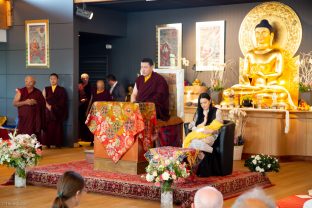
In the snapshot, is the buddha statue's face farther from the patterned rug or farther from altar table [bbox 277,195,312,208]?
altar table [bbox 277,195,312,208]

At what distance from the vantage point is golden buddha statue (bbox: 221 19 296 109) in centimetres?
951

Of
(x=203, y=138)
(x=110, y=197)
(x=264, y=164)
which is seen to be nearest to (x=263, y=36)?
(x=264, y=164)

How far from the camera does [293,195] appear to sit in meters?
6.09

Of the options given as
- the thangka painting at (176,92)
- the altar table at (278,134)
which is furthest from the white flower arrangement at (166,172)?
the altar table at (278,134)

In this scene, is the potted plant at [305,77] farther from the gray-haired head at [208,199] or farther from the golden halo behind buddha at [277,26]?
the gray-haired head at [208,199]

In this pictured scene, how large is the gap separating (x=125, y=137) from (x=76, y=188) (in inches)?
145

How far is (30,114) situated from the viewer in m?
9.05

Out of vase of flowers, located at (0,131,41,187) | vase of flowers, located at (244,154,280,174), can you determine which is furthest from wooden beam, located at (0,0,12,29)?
vase of flowers, located at (244,154,280,174)

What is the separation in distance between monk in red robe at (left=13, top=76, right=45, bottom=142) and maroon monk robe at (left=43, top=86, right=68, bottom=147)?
0.92 meters

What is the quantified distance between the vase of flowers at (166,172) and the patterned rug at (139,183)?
7.1 inches

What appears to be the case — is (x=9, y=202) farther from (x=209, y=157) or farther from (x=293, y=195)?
(x=293, y=195)

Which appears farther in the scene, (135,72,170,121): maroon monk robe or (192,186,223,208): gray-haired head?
(135,72,170,121): maroon monk robe

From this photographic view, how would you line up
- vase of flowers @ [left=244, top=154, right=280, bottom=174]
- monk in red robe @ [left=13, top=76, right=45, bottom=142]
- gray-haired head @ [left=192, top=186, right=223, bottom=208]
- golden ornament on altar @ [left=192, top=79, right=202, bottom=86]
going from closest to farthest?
gray-haired head @ [left=192, top=186, right=223, bottom=208] < vase of flowers @ [left=244, top=154, right=280, bottom=174] < monk in red robe @ [left=13, top=76, right=45, bottom=142] < golden ornament on altar @ [left=192, top=79, right=202, bottom=86]

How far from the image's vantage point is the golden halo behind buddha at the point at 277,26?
9766 millimetres
